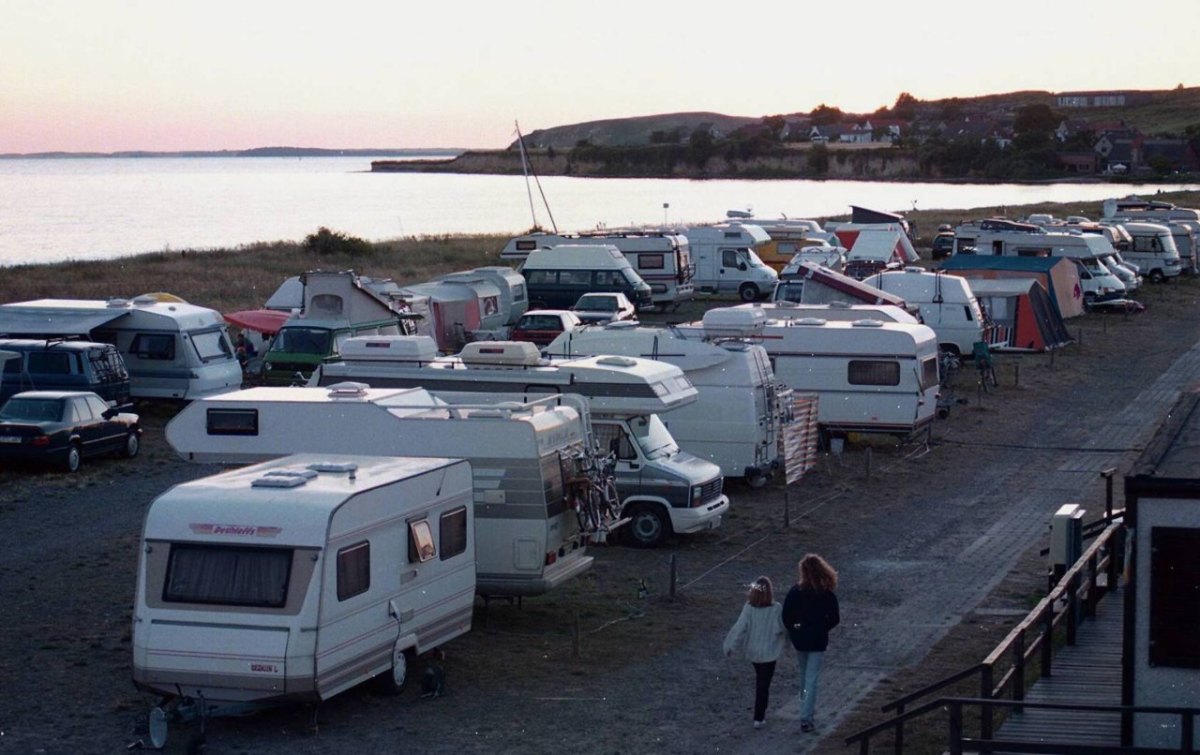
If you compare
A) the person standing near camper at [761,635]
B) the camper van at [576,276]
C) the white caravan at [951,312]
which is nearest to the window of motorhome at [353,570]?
the person standing near camper at [761,635]

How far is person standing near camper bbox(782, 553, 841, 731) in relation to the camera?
36.6 feet

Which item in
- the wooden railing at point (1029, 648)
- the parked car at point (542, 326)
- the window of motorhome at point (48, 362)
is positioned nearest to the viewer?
the wooden railing at point (1029, 648)

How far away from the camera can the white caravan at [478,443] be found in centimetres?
1374

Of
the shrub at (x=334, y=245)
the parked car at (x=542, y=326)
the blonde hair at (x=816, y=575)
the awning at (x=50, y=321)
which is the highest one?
the shrub at (x=334, y=245)

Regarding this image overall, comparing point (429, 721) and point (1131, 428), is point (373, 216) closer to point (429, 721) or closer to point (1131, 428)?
point (1131, 428)

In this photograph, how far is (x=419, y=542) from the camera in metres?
11.9

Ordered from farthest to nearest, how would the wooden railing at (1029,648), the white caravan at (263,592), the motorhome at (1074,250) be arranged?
the motorhome at (1074,250)
the white caravan at (263,592)
the wooden railing at (1029,648)

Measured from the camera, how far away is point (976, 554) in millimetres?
17469

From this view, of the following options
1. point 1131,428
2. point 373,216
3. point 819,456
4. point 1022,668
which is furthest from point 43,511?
point 373,216

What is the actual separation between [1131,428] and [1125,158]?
136 meters

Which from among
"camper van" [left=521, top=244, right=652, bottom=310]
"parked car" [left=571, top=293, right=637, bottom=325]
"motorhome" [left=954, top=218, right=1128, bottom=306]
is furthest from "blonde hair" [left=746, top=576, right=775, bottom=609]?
"motorhome" [left=954, top=218, right=1128, bottom=306]

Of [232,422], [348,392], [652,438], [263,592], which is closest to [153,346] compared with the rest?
[652,438]

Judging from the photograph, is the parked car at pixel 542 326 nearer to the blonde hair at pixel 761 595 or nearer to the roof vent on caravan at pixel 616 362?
the roof vent on caravan at pixel 616 362

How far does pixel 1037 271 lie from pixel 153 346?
78.2 ft
